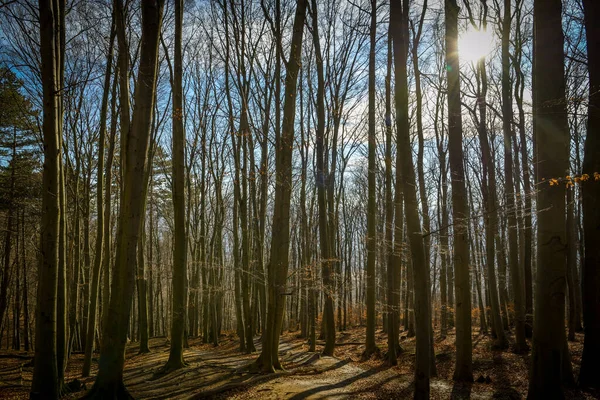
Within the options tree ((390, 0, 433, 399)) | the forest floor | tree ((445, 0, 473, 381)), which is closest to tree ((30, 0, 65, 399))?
the forest floor

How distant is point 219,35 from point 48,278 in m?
10.1

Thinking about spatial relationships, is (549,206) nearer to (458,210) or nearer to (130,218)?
(458,210)

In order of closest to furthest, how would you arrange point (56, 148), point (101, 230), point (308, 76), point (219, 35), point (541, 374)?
point (541, 374) < point (56, 148) < point (101, 230) < point (219, 35) < point (308, 76)

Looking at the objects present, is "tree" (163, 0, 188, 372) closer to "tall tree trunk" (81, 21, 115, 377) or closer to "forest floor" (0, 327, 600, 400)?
"forest floor" (0, 327, 600, 400)

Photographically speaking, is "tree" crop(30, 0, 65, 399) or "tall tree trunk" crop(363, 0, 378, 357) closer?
"tree" crop(30, 0, 65, 399)

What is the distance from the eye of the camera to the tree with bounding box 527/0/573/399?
15.9 feet

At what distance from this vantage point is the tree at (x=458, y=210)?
757cm

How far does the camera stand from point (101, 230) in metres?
9.38

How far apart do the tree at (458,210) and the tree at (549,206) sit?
217 centimetres

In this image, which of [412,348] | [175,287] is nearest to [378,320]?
[412,348]

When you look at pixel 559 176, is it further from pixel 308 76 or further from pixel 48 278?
pixel 308 76

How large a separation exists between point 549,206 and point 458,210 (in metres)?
2.68

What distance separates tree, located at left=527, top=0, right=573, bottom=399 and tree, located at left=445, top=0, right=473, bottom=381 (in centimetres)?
217

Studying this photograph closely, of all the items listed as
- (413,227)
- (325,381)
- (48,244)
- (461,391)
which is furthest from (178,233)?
(461,391)
